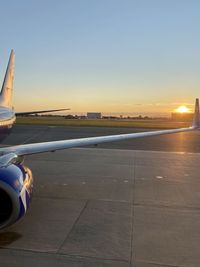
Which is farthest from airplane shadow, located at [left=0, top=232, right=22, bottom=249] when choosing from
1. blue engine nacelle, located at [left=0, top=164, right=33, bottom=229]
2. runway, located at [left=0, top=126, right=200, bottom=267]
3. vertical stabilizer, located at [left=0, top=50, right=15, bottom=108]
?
vertical stabilizer, located at [left=0, top=50, right=15, bottom=108]

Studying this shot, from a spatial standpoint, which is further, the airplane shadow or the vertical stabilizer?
the vertical stabilizer

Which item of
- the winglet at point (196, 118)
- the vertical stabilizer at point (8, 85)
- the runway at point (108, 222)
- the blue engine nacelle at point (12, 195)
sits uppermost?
the vertical stabilizer at point (8, 85)

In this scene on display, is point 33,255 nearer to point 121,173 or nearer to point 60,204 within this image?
point 60,204

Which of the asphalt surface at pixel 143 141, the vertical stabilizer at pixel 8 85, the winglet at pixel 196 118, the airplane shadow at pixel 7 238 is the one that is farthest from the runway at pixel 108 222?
the asphalt surface at pixel 143 141

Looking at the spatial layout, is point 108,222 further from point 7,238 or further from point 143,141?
point 143,141

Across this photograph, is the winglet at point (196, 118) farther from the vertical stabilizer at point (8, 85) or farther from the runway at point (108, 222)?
the vertical stabilizer at point (8, 85)

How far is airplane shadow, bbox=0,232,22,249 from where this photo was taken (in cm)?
505

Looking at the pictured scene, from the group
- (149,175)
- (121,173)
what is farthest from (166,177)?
(121,173)

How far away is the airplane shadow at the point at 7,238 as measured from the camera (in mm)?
5047

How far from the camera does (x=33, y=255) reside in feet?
15.2

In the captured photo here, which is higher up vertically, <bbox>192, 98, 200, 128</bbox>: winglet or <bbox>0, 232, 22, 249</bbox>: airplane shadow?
<bbox>192, 98, 200, 128</bbox>: winglet

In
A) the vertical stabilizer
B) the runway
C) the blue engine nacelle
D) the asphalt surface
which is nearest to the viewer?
the runway

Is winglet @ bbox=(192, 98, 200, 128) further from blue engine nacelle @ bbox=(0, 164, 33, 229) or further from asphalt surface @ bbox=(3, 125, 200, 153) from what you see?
blue engine nacelle @ bbox=(0, 164, 33, 229)

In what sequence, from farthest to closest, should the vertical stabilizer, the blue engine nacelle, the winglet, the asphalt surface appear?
the asphalt surface < the vertical stabilizer < the winglet < the blue engine nacelle
